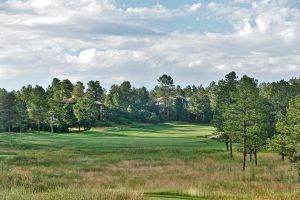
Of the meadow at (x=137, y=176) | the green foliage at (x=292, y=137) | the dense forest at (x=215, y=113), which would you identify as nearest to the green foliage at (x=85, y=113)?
the dense forest at (x=215, y=113)

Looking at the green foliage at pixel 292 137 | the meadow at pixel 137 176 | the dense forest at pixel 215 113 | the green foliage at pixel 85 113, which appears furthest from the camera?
the green foliage at pixel 85 113

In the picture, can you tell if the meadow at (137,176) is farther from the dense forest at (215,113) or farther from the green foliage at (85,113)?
the green foliage at (85,113)

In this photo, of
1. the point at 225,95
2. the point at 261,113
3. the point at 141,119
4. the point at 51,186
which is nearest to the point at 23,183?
the point at 51,186

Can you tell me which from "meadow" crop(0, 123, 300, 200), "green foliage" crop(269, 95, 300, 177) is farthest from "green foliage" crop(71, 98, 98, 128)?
"green foliage" crop(269, 95, 300, 177)

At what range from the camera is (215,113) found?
106250mm

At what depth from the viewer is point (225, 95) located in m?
83.0

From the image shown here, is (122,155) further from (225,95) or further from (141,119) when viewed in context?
(141,119)

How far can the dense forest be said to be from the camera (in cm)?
5083

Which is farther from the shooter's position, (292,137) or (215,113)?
(215,113)

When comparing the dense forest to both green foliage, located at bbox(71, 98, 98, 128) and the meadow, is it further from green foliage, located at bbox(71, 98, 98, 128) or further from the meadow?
the meadow

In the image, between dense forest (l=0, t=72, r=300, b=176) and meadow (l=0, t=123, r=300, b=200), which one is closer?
meadow (l=0, t=123, r=300, b=200)

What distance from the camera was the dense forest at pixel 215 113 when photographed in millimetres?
50831

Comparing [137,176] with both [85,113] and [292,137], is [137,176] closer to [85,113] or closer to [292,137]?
[292,137]

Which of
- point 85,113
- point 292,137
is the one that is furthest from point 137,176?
point 85,113
